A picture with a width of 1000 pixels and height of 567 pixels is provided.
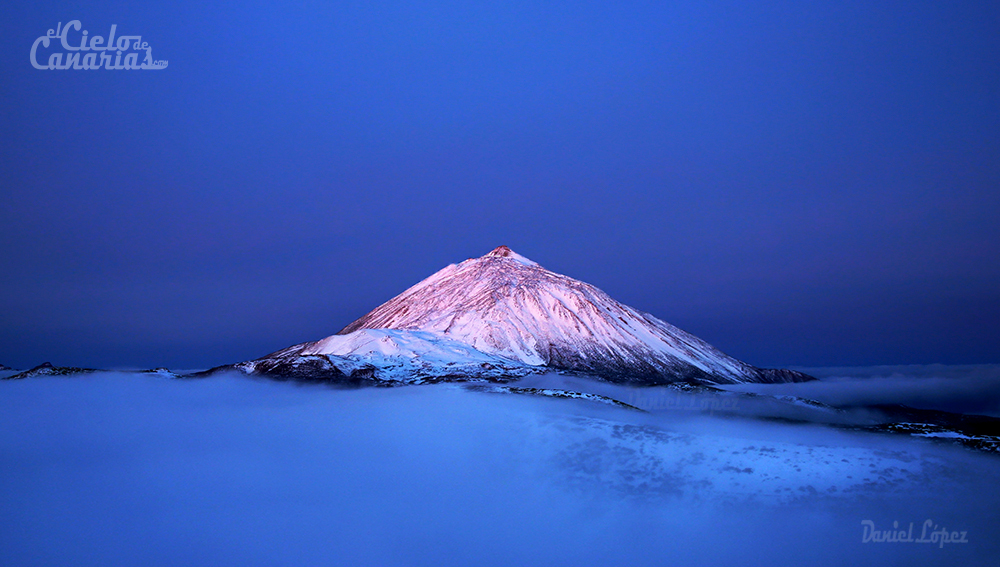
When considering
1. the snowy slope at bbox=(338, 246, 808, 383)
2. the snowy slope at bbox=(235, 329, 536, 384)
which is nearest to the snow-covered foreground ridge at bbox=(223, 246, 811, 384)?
the snowy slope at bbox=(235, 329, 536, 384)

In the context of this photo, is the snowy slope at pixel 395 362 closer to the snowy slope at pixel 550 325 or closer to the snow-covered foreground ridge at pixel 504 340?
the snow-covered foreground ridge at pixel 504 340

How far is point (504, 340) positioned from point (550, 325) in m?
15.9

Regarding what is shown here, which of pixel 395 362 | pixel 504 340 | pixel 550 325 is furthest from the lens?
pixel 550 325

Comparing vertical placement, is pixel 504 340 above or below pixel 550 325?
below

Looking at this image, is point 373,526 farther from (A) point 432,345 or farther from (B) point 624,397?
(A) point 432,345

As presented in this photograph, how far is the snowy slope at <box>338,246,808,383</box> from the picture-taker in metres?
118

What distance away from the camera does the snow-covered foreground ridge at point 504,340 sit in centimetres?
8994

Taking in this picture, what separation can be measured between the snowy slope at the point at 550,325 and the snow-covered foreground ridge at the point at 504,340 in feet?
0.94

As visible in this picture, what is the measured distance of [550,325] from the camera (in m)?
132

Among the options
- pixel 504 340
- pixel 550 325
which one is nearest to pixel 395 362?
pixel 504 340

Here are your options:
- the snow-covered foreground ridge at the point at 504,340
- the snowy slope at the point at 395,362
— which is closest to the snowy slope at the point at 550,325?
the snow-covered foreground ridge at the point at 504,340

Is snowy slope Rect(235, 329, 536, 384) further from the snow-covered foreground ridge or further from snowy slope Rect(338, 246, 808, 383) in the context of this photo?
snowy slope Rect(338, 246, 808, 383)

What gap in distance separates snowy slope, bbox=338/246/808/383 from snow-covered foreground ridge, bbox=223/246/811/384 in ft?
0.94

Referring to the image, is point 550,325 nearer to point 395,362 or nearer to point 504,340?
point 504,340
